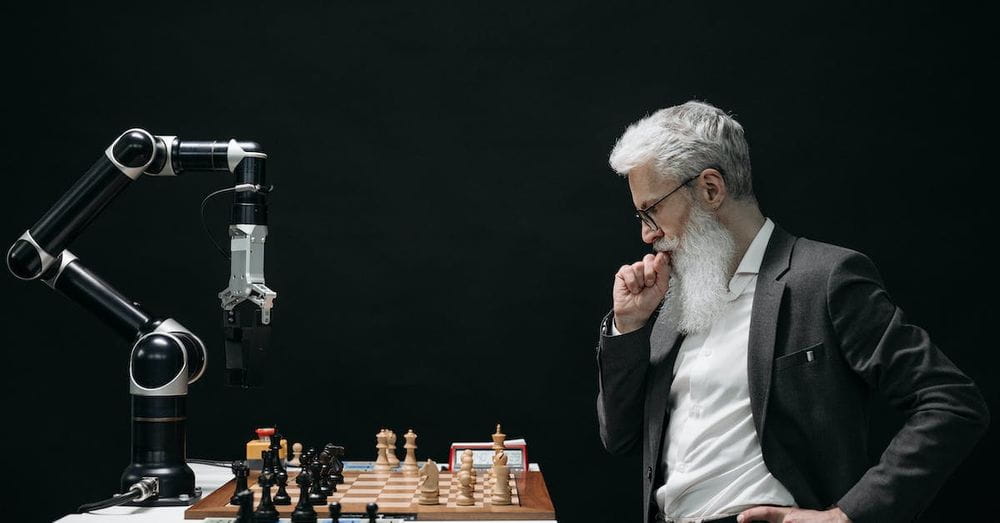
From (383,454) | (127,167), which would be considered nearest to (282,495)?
(383,454)

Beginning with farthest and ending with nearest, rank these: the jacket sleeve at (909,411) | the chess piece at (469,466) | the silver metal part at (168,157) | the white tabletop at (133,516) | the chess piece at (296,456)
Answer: the chess piece at (296,456) < the silver metal part at (168,157) < the chess piece at (469,466) < the white tabletop at (133,516) < the jacket sleeve at (909,411)

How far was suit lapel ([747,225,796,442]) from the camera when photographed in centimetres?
221

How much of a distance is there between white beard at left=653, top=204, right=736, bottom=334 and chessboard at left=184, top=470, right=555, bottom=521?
1.96 feet

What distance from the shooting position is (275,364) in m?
3.83

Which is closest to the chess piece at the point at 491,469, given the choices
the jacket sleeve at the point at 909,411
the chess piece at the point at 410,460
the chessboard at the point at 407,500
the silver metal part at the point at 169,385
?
the chessboard at the point at 407,500

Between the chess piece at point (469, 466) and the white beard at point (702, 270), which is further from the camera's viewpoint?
the chess piece at point (469, 466)

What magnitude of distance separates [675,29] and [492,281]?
4.06ft

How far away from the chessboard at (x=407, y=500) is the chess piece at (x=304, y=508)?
0.49 ft

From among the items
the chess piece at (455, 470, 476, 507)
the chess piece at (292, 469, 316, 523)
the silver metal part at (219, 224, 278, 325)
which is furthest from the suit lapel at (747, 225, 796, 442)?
the silver metal part at (219, 224, 278, 325)

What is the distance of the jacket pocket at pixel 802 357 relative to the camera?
2178mm

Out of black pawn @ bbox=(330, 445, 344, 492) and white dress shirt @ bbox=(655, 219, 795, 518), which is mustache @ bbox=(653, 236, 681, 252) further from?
black pawn @ bbox=(330, 445, 344, 492)

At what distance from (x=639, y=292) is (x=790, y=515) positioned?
2.24 feet

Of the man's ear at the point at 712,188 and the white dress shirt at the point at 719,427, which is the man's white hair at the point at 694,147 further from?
the white dress shirt at the point at 719,427

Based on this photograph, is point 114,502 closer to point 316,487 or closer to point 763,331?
point 316,487
